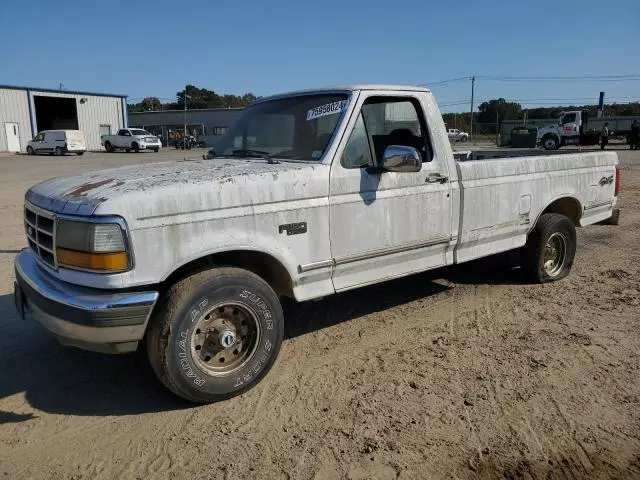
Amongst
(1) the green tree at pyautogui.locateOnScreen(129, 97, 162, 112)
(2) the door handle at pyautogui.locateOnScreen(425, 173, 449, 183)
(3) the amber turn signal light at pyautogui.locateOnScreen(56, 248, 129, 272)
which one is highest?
(1) the green tree at pyautogui.locateOnScreen(129, 97, 162, 112)

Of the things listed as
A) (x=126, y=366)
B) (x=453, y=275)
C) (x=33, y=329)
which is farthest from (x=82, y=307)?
(x=453, y=275)

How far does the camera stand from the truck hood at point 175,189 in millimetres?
3006

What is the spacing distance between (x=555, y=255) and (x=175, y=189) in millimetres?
4664

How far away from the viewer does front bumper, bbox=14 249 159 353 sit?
9.75ft

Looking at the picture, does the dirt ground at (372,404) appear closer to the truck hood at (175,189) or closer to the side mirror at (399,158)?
the truck hood at (175,189)

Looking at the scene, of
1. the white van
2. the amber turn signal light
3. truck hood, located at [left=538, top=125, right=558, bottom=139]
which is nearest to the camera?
the amber turn signal light

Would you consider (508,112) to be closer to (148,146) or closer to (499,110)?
(499,110)

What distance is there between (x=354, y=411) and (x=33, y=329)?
3088 mm

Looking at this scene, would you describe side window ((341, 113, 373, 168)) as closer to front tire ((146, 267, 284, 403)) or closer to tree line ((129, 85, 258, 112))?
front tire ((146, 267, 284, 403))

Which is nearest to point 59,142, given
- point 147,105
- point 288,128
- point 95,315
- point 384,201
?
point 288,128

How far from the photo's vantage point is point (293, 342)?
4449 mm

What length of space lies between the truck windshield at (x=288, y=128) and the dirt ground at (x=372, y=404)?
1625 millimetres

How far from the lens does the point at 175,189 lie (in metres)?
3.15

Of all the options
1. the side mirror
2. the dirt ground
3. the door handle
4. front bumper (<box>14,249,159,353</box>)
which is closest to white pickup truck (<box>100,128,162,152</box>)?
the dirt ground
